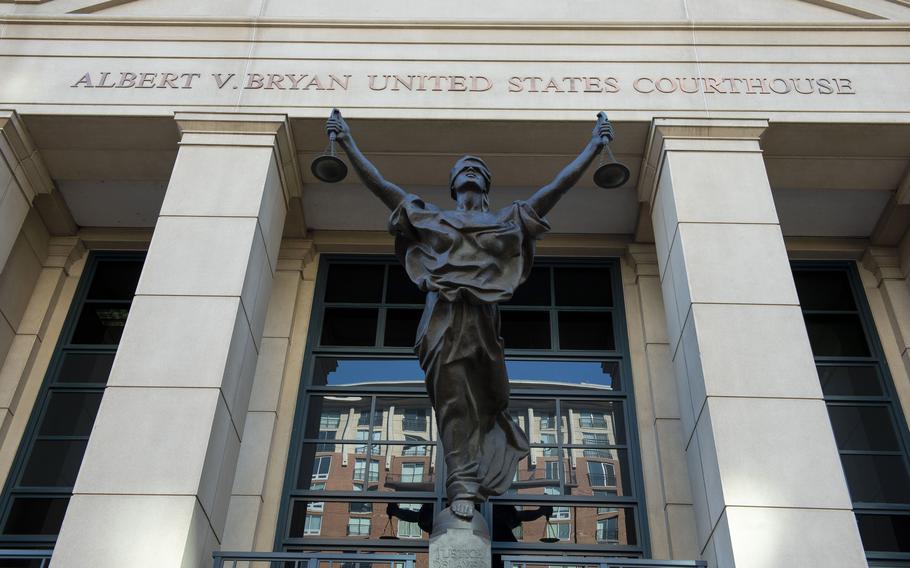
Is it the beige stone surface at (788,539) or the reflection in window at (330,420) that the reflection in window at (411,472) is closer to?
the reflection in window at (330,420)

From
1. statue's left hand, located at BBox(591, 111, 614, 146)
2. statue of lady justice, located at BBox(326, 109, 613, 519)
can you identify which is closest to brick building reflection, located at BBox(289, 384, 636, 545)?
statue of lady justice, located at BBox(326, 109, 613, 519)

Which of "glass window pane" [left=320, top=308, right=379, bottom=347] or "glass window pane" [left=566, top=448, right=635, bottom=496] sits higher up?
"glass window pane" [left=320, top=308, right=379, bottom=347]

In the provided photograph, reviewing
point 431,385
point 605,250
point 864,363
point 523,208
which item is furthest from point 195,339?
point 864,363

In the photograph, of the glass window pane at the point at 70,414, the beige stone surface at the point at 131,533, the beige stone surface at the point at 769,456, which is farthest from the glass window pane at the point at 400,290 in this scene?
the beige stone surface at the point at 131,533

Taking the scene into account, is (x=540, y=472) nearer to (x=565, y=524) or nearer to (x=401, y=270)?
(x=565, y=524)

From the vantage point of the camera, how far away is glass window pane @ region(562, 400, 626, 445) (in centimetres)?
A: 1147

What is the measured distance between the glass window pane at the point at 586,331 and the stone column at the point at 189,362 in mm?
4034

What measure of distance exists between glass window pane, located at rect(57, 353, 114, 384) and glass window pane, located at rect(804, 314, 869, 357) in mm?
9390

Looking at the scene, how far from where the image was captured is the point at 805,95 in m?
11.3

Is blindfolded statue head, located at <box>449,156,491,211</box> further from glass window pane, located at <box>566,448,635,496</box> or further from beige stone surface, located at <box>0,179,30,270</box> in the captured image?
beige stone surface, located at <box>0,179,30,270</box>

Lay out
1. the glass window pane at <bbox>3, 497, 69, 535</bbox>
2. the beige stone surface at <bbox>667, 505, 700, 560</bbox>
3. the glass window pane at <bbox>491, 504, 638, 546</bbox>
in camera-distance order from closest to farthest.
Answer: the beige stone surface at <bbox>667, 505, 700, 560</bbox> → the glass window pane at <bbox>491, 504, 638, 546</bbox> → the glass window pane at <bbox>3, 497, 69, 535</bbox>

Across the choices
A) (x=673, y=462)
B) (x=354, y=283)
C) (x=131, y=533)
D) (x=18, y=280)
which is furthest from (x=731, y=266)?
(x=18, y=280)

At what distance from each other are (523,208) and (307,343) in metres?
4.68

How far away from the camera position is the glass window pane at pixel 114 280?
13133 mm
